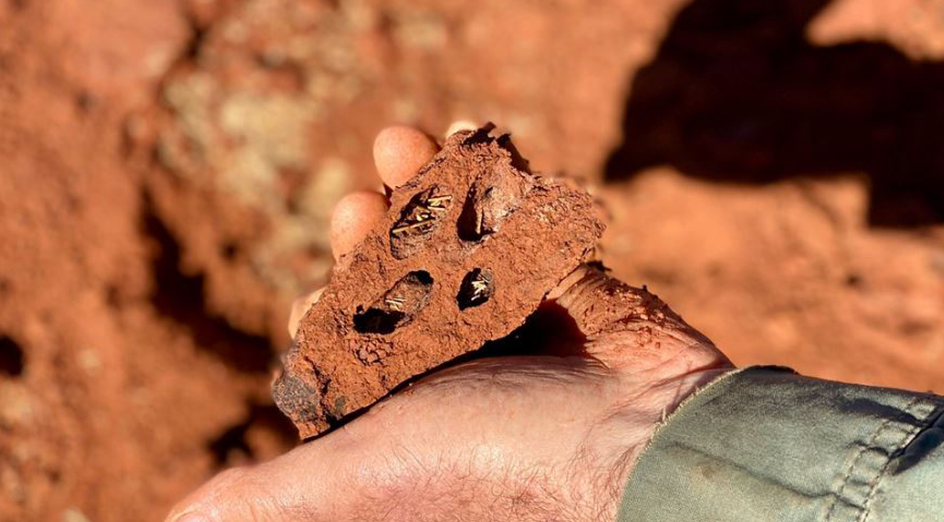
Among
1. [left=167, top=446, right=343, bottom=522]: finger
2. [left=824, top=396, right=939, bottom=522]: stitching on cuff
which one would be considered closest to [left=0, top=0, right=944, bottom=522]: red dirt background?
[left=167, top=446, right=343, bottom=522]: finger

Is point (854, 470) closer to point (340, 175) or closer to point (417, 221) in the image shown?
point (417, 221)

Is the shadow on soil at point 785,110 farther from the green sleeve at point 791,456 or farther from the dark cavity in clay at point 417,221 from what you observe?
the green sleeve at point 791,456

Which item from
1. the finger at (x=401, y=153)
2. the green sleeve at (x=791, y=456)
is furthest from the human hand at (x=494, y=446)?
the finger at (x=401, y=153)

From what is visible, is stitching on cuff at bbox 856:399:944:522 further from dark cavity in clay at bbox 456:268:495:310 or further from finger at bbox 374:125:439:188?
finger at bbox 374:125:439:188

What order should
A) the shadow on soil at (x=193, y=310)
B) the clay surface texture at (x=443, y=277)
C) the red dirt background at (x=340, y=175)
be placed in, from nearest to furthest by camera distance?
the clay surface texture at (x=443, y=277) → the red dirt background at (x=340, y=175) → the shadow on soil at (x=193, y=310)

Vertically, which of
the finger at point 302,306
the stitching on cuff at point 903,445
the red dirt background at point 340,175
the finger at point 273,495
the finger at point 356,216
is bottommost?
the stitching on cuff at point 903,445

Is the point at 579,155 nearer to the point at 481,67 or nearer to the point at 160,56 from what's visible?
the point at 481,67
